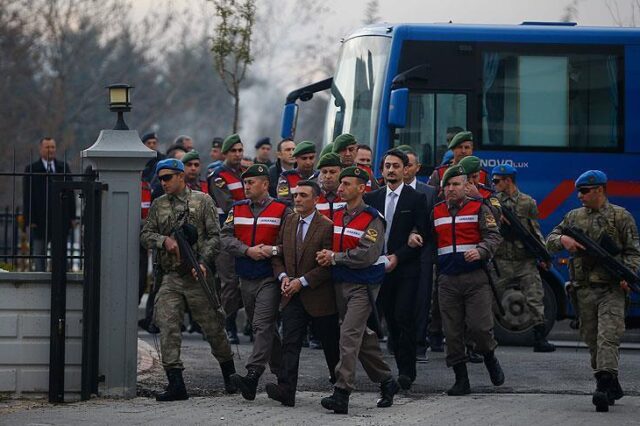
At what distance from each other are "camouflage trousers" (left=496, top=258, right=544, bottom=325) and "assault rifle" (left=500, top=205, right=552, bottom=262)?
287mm

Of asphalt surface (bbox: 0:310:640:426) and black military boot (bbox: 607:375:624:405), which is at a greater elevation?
black military boot (bbox: 607:375:624:405)

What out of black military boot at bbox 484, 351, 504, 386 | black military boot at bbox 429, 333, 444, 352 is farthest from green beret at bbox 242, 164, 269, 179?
black military boot at bbox 429, 333, 444, 352

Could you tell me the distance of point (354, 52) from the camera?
18375mm

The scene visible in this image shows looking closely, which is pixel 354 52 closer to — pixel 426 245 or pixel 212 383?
pixel 426 245

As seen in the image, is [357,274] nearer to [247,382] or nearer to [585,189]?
[247,382]

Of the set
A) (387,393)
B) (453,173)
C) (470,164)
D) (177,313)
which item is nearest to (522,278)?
(470,164)

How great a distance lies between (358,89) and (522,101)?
1.95 m

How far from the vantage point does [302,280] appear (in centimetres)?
1127

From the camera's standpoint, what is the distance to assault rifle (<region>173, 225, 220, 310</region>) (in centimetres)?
1149

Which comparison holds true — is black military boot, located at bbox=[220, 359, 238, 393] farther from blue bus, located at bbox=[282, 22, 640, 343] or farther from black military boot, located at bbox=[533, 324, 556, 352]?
blue bus, located at bbox=[282, 22, 640, 343]

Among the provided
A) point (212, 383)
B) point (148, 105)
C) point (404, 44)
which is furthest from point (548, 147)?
point (148, 105)

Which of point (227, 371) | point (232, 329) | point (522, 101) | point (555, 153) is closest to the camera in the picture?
point (227, 371)

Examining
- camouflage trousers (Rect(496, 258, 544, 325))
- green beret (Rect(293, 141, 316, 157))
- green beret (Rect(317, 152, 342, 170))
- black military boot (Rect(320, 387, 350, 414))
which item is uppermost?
green beret (Rect(293, 141, 316, 157))

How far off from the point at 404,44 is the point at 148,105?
38.2 m
